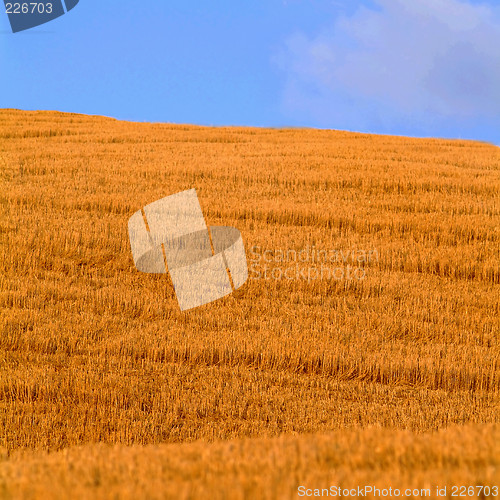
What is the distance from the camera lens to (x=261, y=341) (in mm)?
8531

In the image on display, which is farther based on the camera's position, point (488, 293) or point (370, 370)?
point (488, 293)

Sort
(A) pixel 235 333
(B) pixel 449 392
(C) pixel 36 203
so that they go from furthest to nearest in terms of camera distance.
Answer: (C) pixel 36 203 < (A) pixel 235 333 < (B) pixel 449 392

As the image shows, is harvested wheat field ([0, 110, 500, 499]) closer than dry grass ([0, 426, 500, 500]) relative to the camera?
No

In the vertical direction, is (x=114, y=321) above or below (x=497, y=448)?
above

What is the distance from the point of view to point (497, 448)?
11.3 ft

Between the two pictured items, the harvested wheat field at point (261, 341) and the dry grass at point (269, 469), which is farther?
the harvested wheat field at point (261, 341)

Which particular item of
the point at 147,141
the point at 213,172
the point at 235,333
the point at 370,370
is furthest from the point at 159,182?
the point at 370,370

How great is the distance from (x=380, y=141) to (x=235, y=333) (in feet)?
59.4

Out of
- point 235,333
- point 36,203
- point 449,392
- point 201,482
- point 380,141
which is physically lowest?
point 449,392

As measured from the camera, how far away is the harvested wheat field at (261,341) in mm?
3461

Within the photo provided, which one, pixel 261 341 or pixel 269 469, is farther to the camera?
pixel 261 341

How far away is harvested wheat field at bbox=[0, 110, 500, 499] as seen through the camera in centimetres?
346

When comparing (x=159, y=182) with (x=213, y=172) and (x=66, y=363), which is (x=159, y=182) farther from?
(x=66, y=363)

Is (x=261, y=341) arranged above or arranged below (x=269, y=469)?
above
